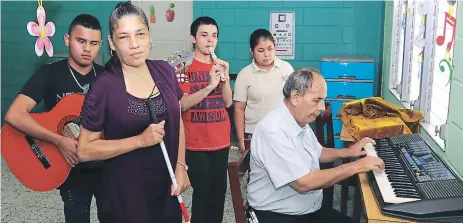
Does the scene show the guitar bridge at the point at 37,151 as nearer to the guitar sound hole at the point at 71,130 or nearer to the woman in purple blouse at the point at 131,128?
the guitar sound hole at the point at 71,130

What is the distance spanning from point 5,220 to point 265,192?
7.18 feet

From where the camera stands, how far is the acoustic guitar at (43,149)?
228 centimetres

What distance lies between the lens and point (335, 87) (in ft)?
14.9

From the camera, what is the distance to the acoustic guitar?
2283mm

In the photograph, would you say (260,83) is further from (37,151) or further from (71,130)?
(37,151)

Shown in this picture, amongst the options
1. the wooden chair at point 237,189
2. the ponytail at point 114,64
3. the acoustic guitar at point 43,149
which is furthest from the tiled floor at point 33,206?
the ponytail at point 114,64

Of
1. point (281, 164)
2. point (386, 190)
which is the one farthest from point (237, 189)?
point (386, 190)

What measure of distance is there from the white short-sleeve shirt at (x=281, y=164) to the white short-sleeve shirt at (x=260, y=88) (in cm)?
107

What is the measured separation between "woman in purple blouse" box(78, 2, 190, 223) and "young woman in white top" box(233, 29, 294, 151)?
1417 mm

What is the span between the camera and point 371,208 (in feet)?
5.29

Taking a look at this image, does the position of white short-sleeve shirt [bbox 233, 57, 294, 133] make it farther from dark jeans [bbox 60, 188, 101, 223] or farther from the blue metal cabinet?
the blue metal cabinet

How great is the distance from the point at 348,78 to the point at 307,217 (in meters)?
2.74

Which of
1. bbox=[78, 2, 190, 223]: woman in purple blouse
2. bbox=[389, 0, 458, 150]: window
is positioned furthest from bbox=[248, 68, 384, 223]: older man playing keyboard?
bbox=[389, 0, 458, 150]: window

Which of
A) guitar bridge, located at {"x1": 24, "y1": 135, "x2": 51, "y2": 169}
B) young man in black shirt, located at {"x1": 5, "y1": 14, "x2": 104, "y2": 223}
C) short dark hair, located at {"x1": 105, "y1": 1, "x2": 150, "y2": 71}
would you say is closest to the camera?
short dark hair, located at {"x1": 105, "y1": 1, "x2": 150, "y2": 71}
